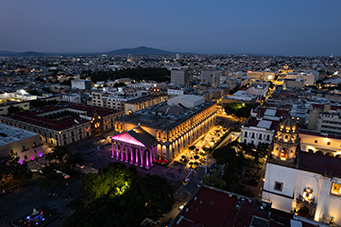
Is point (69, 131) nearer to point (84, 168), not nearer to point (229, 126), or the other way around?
point (84, 168)

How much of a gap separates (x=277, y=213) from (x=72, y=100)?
143 metres

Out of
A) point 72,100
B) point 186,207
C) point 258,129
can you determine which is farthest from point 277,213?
point 72,100

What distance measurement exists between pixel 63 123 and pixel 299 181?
293ft

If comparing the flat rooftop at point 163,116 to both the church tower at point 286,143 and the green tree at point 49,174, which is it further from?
the church tower at point 286,143

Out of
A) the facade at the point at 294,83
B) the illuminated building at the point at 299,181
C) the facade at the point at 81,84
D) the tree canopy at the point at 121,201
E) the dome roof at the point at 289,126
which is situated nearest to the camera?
the tree canopy at the point at 121,201

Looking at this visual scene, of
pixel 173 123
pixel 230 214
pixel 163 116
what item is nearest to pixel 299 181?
pixel 230 214

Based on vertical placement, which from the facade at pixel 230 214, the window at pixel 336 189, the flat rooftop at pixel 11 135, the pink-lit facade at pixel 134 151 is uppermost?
the window at pixel 336 189

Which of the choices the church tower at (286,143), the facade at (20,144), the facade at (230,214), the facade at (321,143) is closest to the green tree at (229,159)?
the church tower at (286,143)

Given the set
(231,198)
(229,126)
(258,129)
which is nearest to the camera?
(231,198)

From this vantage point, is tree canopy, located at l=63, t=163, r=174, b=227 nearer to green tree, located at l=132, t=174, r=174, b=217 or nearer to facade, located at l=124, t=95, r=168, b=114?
green tree, located at l=132, t=174, r=174, b=217

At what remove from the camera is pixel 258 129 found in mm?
74312

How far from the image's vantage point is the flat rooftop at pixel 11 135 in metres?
65.9

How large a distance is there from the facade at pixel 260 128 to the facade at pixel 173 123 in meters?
21.1

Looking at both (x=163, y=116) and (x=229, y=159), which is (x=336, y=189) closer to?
(x=229, y=159)
